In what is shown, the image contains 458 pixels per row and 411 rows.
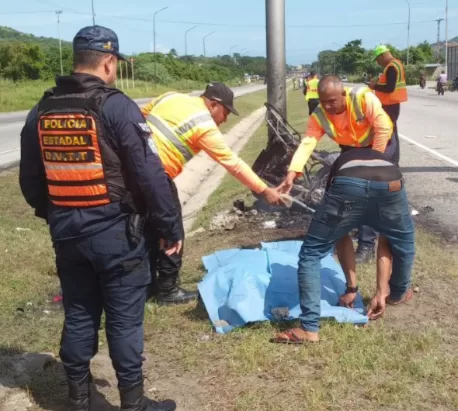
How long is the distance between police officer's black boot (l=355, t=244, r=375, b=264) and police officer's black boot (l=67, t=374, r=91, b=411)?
3.04m

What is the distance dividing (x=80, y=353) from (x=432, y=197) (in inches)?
253

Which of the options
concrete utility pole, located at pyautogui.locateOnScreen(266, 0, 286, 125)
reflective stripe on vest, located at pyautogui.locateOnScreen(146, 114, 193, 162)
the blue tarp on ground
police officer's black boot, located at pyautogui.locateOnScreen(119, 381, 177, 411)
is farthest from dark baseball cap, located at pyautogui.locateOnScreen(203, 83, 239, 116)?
concrete utility pole, located at pyautogui.locateOnScreen(266, 0, 286, 125)

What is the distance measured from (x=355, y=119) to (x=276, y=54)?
3434 millimetres

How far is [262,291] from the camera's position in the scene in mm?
4535

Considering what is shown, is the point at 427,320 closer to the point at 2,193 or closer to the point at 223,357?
the point at 223,357

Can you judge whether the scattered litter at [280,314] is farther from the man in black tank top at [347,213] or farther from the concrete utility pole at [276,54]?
the concrete utility pole at [276,54]

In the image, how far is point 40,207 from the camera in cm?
333

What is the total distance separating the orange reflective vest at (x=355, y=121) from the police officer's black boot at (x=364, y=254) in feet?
3.58

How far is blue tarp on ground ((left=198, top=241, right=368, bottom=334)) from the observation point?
435 centimetres

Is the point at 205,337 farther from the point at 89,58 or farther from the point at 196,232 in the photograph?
the point at 196,232

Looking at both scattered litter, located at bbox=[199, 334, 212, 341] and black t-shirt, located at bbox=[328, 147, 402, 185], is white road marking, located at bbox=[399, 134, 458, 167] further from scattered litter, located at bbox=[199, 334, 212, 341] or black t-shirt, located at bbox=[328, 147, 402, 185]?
scattered litter, located at bbox=[199, 334, 212, 341]

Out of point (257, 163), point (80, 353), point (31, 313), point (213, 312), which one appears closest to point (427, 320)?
point (213, 312)

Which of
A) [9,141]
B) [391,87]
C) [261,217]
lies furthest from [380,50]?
[9,141]

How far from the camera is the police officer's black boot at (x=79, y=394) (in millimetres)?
3312
